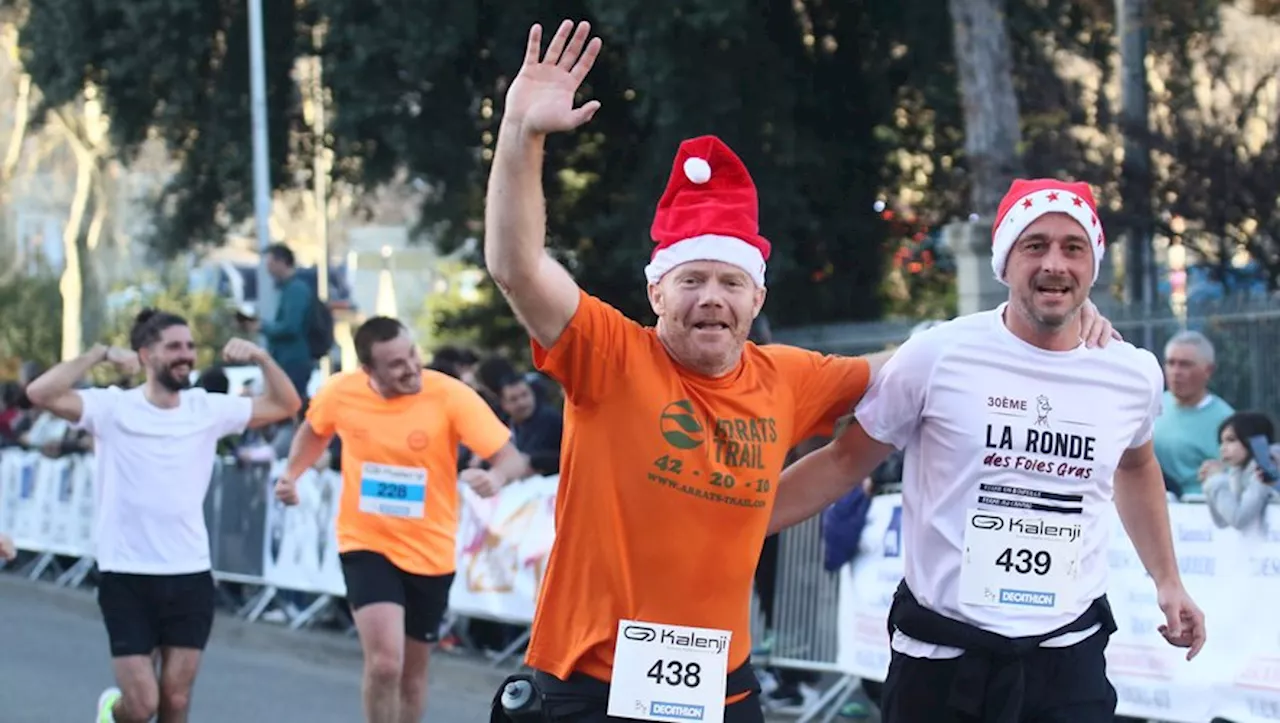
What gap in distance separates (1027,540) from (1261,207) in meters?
12.5

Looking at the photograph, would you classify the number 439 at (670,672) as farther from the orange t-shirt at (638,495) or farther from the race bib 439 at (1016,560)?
the race bib 439 at (1016,560)

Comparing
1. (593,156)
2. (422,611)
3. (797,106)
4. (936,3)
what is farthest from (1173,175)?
(422,611)

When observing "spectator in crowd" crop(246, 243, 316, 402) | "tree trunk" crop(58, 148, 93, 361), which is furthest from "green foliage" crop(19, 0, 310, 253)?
"tree trunk" crop(58, 148, 93, 361)

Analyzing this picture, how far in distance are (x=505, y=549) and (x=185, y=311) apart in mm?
34650

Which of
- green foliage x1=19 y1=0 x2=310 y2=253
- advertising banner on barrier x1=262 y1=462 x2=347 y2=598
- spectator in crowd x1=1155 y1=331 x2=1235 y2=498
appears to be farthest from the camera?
green foliage x1=19 y1=0 x2=310 y2=253

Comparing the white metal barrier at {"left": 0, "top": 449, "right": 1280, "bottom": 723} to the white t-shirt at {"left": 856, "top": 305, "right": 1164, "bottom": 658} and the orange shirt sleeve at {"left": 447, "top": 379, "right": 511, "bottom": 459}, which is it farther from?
the white t-shirt at {"left": 856, "top": 305, "right": 1164, "bottom": 658}

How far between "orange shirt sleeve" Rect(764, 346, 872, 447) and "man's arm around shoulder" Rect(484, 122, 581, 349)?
0.86 metres

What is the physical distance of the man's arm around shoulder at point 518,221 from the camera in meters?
4.33

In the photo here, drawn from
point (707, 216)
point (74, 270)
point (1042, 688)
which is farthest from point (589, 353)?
point (74, 270)

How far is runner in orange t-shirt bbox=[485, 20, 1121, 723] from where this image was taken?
476 cm

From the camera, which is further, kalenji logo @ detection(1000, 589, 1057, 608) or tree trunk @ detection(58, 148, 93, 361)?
tree trunk @ detection(58, 148, 93, 361)

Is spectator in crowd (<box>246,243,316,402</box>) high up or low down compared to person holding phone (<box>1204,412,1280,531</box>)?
up

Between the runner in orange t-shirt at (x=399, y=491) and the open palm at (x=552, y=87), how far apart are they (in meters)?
4.58

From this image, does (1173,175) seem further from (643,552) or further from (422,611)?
(643,552)
